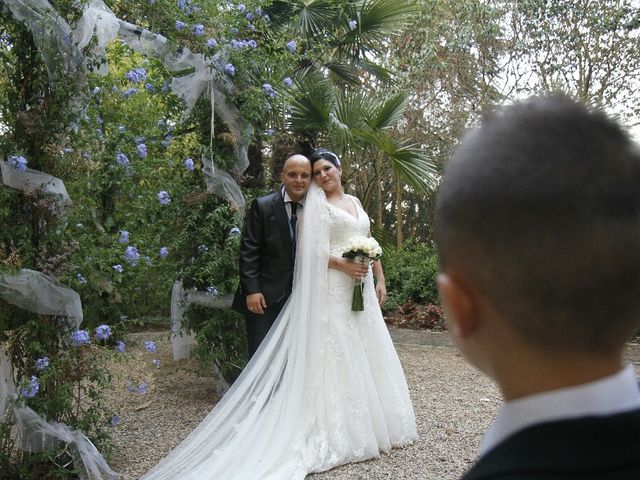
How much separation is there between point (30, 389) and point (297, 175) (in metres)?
2.29

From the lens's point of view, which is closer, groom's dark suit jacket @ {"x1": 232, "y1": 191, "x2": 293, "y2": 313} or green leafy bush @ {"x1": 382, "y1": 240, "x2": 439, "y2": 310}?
groom's dark suit jacket @ {"x1": 232, "y1": 191, "x2": 293, "y2": 313}

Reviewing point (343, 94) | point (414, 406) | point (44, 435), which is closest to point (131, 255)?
point (44, 435)

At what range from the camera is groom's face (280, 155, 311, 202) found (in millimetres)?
4781

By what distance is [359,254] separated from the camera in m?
4.68

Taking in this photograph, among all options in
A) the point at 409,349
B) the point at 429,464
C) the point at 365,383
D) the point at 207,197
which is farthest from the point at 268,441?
the point at 409,349

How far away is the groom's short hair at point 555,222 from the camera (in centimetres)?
69

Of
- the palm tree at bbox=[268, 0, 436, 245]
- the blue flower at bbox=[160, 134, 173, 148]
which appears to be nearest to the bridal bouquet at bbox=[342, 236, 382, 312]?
the blue flower at bbox=[160, 134, 173, 148]

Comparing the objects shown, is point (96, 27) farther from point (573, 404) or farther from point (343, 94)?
point (343, 94)

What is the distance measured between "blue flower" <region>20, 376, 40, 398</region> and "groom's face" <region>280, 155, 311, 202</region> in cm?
220

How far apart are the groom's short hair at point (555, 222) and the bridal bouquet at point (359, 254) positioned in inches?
153

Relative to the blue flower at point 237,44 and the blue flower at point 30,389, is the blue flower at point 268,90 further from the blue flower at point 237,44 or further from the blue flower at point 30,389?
the blue flower at point 30,389

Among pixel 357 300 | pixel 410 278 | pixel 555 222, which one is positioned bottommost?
pixel 555 222

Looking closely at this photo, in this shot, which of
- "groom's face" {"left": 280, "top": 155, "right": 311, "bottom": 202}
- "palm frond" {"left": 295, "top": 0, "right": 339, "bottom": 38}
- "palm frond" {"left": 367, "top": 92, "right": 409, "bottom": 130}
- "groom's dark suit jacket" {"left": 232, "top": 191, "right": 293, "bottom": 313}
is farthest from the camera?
"palm frond" {"left": 367, "top": 92, "right": 409, "bottom": 130}

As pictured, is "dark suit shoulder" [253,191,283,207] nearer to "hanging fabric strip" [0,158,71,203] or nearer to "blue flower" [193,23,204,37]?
"blue flower" [193,23,204,37]
